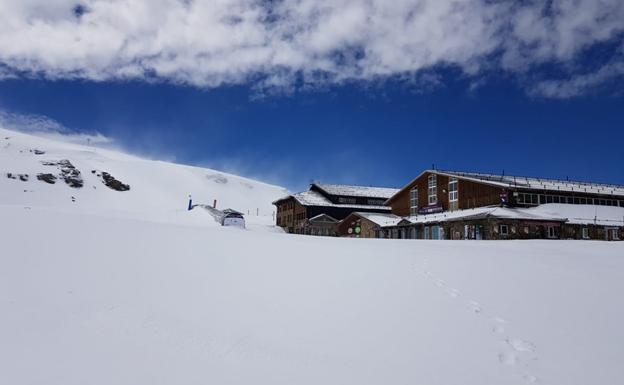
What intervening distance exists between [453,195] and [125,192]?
6570cm

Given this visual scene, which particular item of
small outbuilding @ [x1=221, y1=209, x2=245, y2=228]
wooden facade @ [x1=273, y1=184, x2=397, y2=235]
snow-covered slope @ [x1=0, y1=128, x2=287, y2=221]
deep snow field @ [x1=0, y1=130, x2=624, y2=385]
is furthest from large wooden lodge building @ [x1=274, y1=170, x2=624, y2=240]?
snow-covered slope @ [x1=0, y1=128, x2=287, y2=221]

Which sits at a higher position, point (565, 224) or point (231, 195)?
point (231, 195)

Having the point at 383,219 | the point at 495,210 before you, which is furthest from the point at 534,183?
the point at 383,219

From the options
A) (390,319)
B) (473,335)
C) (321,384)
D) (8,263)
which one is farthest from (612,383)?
(8,263)

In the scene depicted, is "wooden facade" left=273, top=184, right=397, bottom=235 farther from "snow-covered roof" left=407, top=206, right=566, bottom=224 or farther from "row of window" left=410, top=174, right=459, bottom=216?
"snow-covered roof" left=407, top=206, right=566, bottom=224

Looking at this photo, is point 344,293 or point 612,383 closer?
point 612,383

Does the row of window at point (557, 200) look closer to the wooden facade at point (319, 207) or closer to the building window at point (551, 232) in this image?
the building window at point (551, 232)

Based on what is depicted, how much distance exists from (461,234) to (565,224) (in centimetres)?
827

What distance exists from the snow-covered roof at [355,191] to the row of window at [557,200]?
90.9 ft

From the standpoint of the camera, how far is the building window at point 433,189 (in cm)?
4600

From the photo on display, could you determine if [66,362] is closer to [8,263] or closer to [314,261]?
[8,263]

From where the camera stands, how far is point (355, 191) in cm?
6569

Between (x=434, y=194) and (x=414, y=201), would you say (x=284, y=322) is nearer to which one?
(x=434, y=194)

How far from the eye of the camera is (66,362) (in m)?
4.14
